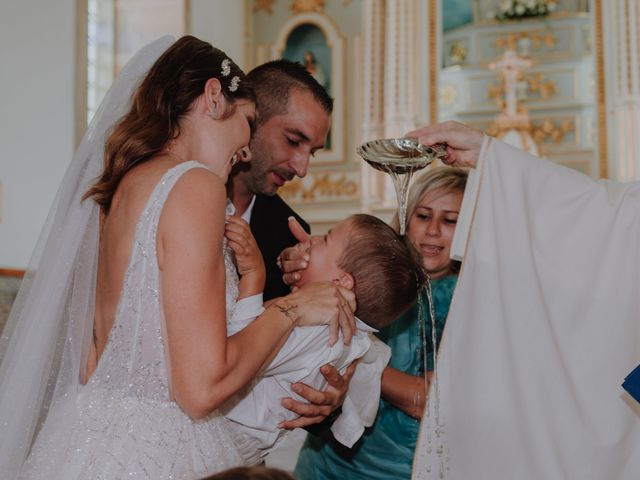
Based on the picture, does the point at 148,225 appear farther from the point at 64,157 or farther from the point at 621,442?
the point at 64,157

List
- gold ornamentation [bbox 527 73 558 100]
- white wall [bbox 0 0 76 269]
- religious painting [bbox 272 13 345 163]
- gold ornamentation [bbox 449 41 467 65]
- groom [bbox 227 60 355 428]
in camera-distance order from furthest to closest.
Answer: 1. gold ornamentation [bbox 449 41 467 65]
2. gold ornamentation [bbox 527 73 558 100]
3. religious painting [bbox 272 13 345 163]
4. white wall [bbox 0 0 76 269]
5. groom [bbox 227 60 355 428]

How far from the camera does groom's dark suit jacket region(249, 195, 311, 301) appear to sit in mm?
3150

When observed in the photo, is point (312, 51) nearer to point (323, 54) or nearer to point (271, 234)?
point (323, 54)

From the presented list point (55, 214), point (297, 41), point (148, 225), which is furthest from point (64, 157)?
point (297, 41)

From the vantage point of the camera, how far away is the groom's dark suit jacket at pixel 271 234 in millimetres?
3150

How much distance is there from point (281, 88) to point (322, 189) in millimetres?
8010

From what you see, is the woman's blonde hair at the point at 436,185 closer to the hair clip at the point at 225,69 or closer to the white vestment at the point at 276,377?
the white vestment at the point at 276,377

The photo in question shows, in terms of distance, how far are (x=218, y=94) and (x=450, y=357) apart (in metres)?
1.01

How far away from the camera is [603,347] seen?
250 centimetres

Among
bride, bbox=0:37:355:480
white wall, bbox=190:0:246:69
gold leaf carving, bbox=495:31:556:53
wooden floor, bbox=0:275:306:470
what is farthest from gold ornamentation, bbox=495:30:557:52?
bride, bbox=0:37:355:480

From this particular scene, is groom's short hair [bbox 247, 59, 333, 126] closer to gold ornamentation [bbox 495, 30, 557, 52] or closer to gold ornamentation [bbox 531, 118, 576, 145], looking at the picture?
gold ornamentation [bbox 531, 118, 576, 145]

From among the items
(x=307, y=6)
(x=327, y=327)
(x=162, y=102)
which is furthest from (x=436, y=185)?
(x=307, y=6)

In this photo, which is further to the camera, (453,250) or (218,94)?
A: (453,250)

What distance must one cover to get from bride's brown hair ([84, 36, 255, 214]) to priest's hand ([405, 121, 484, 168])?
2.23 ft
